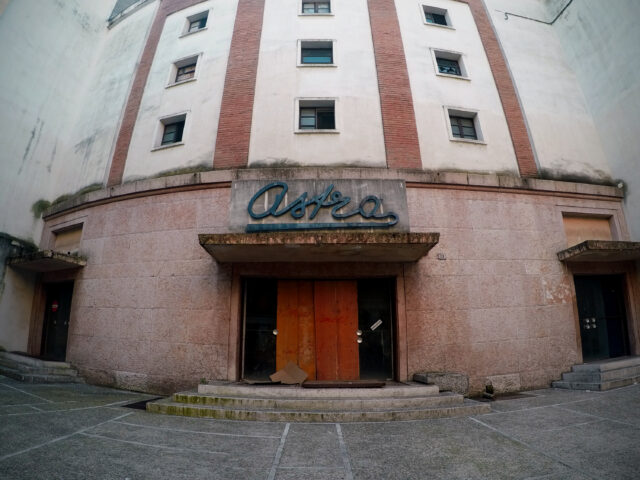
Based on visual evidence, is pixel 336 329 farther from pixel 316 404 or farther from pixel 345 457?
pixel 345 457

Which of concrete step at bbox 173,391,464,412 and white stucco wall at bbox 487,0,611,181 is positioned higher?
white stucco wall at bbox 487,0,611,181

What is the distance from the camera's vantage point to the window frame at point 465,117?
962cm

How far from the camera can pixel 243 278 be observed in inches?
323

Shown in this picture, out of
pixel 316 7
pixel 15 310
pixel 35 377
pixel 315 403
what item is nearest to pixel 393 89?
pixel 316 7

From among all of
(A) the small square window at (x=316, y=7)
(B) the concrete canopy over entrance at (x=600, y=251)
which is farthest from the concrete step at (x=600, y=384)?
(A) the small square window at (x=316, y=7)

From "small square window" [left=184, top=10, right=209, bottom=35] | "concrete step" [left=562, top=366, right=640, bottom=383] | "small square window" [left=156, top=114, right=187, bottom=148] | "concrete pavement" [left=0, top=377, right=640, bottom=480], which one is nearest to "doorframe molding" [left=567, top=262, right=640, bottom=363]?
"concrete step" [left=562, top=366, right=640, bottom=383]

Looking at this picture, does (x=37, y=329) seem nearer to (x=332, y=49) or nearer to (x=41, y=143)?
(x=41, y=143)

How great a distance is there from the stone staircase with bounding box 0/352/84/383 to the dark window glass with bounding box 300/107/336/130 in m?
9.91

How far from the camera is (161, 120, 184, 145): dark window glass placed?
34.6 ft

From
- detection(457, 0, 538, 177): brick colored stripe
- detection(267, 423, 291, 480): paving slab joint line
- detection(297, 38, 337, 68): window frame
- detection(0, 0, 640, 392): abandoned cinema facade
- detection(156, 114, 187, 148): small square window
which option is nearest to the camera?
detection(267, 423, 291, 480): paving slab joint line

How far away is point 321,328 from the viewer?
320 inches

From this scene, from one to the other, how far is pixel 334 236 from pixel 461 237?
4139mm

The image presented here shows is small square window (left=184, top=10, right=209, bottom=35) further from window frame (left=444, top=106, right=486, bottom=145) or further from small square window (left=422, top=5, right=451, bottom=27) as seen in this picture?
window frame (left=444, top=106, right=486, bottom=145)

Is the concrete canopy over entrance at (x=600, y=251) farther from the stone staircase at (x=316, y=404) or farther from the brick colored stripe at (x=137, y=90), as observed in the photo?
the brick colored stripe at (x=137, y=90)
